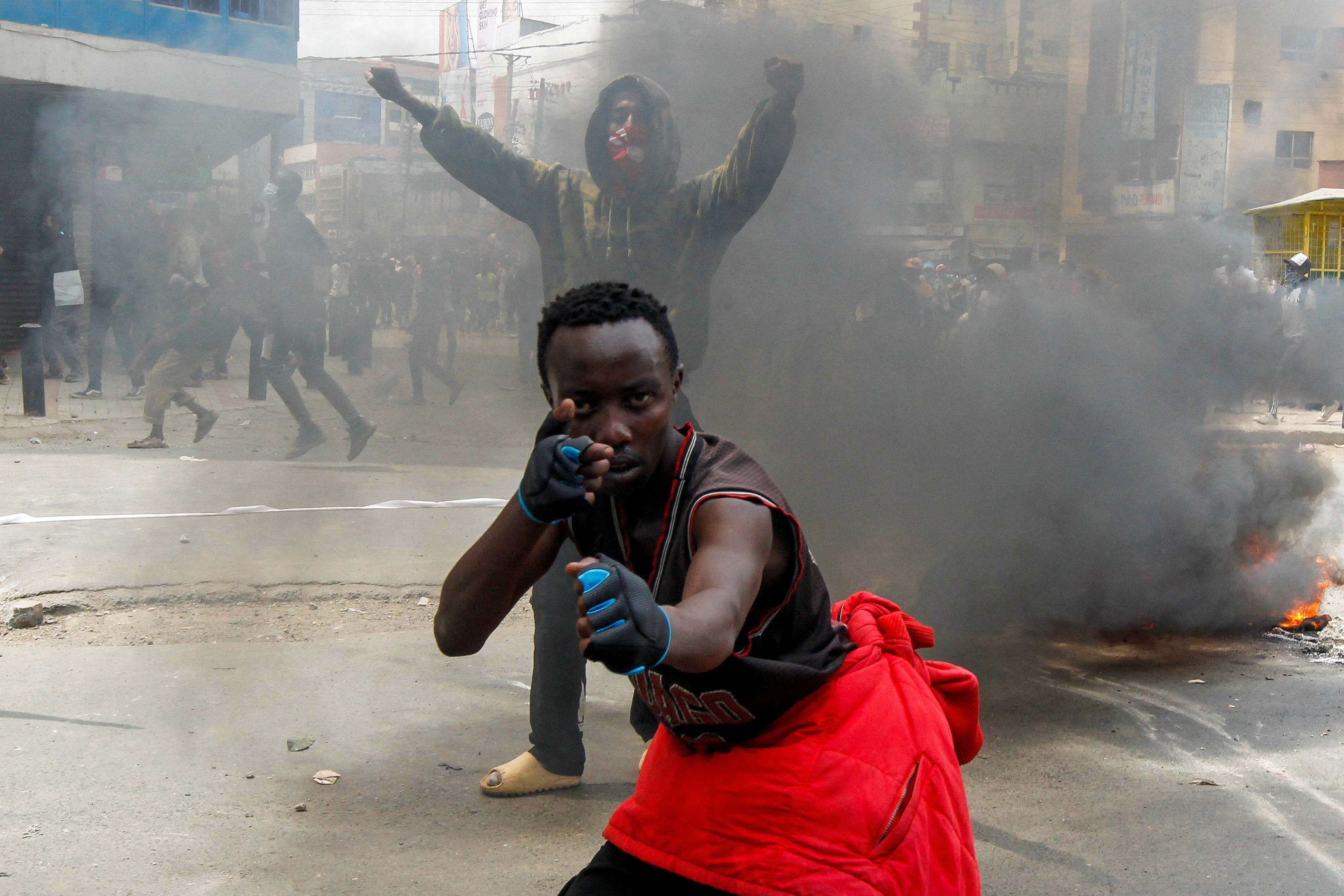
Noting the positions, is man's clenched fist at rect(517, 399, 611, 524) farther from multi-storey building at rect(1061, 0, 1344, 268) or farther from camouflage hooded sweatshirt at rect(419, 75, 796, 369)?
multi-storey building at rect(1061, 0, 1344, 268)

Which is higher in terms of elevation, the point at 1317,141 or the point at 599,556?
the point at 1317,141

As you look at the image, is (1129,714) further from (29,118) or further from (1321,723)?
(29,118)

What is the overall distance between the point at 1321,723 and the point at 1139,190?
4046 mm

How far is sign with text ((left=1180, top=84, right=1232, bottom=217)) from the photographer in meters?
6.85

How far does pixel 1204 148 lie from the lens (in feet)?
24.0

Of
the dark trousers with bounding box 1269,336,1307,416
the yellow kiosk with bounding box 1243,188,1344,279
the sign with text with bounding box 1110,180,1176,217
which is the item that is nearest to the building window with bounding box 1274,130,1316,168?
the yellow kiosk with bounding box 1243,188,1344,279

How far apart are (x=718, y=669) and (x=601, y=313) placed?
17.0 inches

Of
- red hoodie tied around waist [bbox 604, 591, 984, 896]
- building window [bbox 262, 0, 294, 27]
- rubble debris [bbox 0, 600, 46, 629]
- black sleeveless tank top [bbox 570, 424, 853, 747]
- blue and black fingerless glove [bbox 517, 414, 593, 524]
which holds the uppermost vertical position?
building window [bbox 262, 0, 294, 27]

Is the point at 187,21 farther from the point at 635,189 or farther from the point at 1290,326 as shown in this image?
the point at 1290,326

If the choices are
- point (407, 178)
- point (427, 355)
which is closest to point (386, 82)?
point (407, 178)

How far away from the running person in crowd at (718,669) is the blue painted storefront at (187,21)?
168 inches

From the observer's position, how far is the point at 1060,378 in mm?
5352

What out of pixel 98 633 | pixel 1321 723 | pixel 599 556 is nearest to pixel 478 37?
pixel 98 633

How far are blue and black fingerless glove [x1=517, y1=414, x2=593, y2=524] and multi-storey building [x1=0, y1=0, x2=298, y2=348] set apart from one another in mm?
4477
